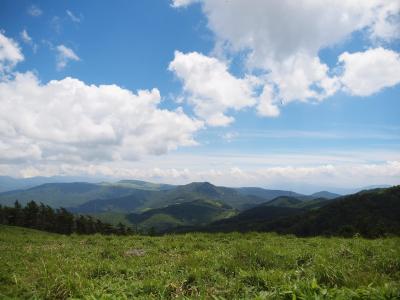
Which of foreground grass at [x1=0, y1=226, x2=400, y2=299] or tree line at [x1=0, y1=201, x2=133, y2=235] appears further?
tree line at [x1=0, y1=201, x2=133, y2=235]

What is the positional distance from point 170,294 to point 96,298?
6.91ft

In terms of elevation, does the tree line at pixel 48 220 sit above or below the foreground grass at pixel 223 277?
below

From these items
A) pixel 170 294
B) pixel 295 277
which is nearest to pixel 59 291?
pixel 170 294

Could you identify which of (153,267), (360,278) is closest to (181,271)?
(153,267)

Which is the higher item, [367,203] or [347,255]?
[347,255]

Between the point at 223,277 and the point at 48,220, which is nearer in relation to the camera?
the point at 223,277

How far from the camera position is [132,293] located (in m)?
8.48

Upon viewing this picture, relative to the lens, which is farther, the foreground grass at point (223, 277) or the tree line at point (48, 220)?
the tree line at point (48, 220)

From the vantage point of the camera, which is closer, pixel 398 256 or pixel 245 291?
pixel 245 291

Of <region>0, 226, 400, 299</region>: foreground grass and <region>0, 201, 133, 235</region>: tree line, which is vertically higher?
<region>0, 226, 400, 299</region>: foreground grass

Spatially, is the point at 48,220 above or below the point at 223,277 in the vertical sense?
below

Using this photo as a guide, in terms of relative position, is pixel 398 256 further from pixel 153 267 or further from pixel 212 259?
pixel 153 267

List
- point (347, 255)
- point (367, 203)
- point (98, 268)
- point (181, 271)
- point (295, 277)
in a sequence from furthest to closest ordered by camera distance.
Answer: point (367, 203) < point (347, 255) < point (98, 268) < point (181, 271) < point (295, 277)

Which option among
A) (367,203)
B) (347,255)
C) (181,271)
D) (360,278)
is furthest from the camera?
(367,203)
